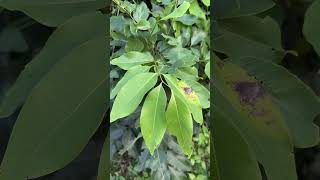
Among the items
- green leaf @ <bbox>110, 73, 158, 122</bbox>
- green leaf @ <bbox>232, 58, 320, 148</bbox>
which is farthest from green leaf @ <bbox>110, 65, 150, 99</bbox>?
green leaf @ <bbox>232, 58, 320, 148</bbox>

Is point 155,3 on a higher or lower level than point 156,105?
higher

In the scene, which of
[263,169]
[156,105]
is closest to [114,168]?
[156,105]

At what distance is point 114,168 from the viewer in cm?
67

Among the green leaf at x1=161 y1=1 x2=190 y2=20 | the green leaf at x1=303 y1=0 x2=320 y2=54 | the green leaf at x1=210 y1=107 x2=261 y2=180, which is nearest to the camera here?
the green leaf at x1=161 y1=1 x2=190 y2=20

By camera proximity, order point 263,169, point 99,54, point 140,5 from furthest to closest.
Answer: point 263,169 → point 99,54 → point 140,5

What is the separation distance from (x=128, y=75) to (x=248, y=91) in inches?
9.6

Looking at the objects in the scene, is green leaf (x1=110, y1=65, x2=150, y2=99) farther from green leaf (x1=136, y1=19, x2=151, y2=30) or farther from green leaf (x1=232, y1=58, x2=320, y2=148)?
green leaf (x1=232, y1=58, x2=320, y2=148)

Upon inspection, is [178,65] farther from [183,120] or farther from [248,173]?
[248,173]

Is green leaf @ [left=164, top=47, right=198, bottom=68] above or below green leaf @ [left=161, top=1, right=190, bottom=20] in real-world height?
below

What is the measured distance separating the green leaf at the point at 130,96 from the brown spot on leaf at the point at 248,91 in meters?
0.19

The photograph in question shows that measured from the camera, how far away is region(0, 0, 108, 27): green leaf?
0.84 m

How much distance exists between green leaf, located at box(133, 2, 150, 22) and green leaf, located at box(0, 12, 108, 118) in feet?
0.45

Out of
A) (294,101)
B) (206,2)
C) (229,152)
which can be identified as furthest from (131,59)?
(294,101)

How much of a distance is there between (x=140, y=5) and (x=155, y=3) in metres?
0.03
